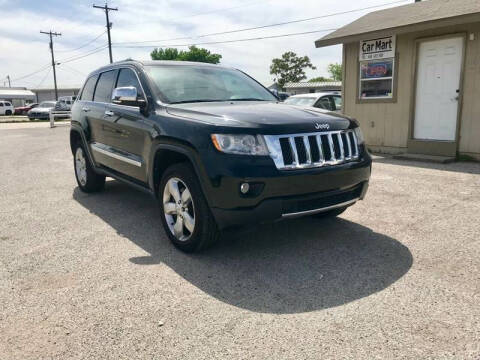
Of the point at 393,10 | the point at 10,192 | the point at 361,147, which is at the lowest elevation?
the point at 10,192

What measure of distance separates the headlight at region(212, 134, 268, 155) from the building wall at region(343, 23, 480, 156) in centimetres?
689

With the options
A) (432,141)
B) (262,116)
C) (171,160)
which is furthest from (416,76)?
(171,160)

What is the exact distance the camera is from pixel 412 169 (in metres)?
7.82

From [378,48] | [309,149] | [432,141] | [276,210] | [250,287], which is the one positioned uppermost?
[378,48]

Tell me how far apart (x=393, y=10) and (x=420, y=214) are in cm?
806

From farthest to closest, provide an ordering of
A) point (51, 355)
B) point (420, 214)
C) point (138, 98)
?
point (420, 214)
point (138, 98)
point (51, 355)

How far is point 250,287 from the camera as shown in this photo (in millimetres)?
3090

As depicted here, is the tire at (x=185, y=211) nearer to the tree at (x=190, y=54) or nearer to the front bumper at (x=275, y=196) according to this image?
the front bumper at (x=275, y=196)

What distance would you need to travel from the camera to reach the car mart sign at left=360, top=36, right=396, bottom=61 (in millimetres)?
9656

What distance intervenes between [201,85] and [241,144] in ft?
5.11

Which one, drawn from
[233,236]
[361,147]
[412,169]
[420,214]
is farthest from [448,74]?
[233,236]

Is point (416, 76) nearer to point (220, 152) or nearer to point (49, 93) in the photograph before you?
point (220, 152)

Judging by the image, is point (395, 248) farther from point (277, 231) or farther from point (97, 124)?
point (97, 124)

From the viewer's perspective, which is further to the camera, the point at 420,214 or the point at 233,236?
the point at 420,214
